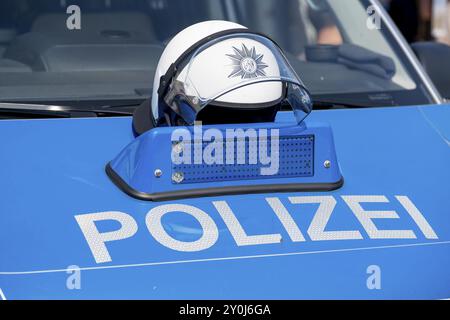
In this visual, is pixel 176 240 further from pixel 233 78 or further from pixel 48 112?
pixel 48 112

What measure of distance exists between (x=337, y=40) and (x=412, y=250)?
4.22 ft

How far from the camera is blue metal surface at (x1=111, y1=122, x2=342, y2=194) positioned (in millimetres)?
2316

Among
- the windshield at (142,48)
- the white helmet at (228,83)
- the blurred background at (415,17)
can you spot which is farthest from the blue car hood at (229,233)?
the blurred background at (415,17)

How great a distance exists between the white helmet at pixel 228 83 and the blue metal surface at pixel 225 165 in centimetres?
8

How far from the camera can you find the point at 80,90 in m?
2.85

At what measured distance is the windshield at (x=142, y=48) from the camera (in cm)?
289

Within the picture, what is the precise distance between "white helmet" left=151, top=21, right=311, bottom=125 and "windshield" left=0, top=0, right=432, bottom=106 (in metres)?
0.40

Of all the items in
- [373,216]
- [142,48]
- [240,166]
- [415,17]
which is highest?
[142,48]

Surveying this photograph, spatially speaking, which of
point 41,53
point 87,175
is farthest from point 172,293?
point 41,53

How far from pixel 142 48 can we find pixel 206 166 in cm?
91

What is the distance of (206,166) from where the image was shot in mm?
2330

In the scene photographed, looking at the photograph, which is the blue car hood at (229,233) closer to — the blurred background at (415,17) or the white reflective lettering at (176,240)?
the white reflective lettering at (176,240)

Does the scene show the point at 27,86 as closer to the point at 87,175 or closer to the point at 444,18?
the point at 87,175

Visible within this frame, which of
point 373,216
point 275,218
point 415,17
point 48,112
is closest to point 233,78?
point 275,218
